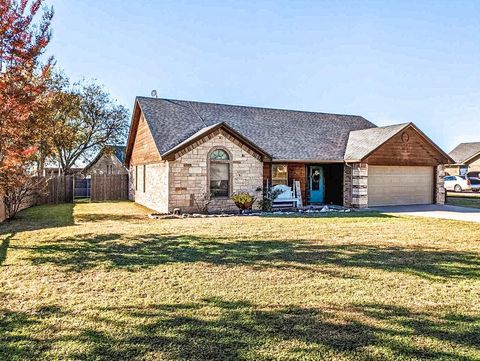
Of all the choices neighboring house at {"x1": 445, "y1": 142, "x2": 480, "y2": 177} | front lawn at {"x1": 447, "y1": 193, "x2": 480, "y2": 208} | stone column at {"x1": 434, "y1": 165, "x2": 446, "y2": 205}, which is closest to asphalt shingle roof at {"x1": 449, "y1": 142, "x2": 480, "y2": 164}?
neighboring house at {"x1": 445, "y1": 142, "x2": 480, "y2": 177}

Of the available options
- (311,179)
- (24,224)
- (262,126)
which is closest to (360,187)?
(311,179)

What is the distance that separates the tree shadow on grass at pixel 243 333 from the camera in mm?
3529

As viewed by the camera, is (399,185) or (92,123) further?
(92,123)

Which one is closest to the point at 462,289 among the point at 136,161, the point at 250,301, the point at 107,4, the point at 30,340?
the point at 250,301

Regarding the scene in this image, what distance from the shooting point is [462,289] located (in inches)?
215

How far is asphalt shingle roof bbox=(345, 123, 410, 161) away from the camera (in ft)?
58.9

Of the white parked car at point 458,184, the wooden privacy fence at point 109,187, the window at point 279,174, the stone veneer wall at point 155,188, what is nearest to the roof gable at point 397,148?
the window at point 279,174

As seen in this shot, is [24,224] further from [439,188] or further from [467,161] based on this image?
[467,161]

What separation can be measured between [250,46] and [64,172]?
2118 centimetres

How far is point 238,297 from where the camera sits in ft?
16.7

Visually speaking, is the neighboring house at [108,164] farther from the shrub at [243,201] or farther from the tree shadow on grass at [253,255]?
the tree shadow on grass at [253,255]

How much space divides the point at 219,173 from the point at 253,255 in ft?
28.4

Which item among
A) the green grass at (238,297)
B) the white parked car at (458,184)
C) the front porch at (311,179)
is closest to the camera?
the green grass at (238,297)

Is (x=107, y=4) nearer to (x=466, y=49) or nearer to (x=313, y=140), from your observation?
(x=313, y=140)
